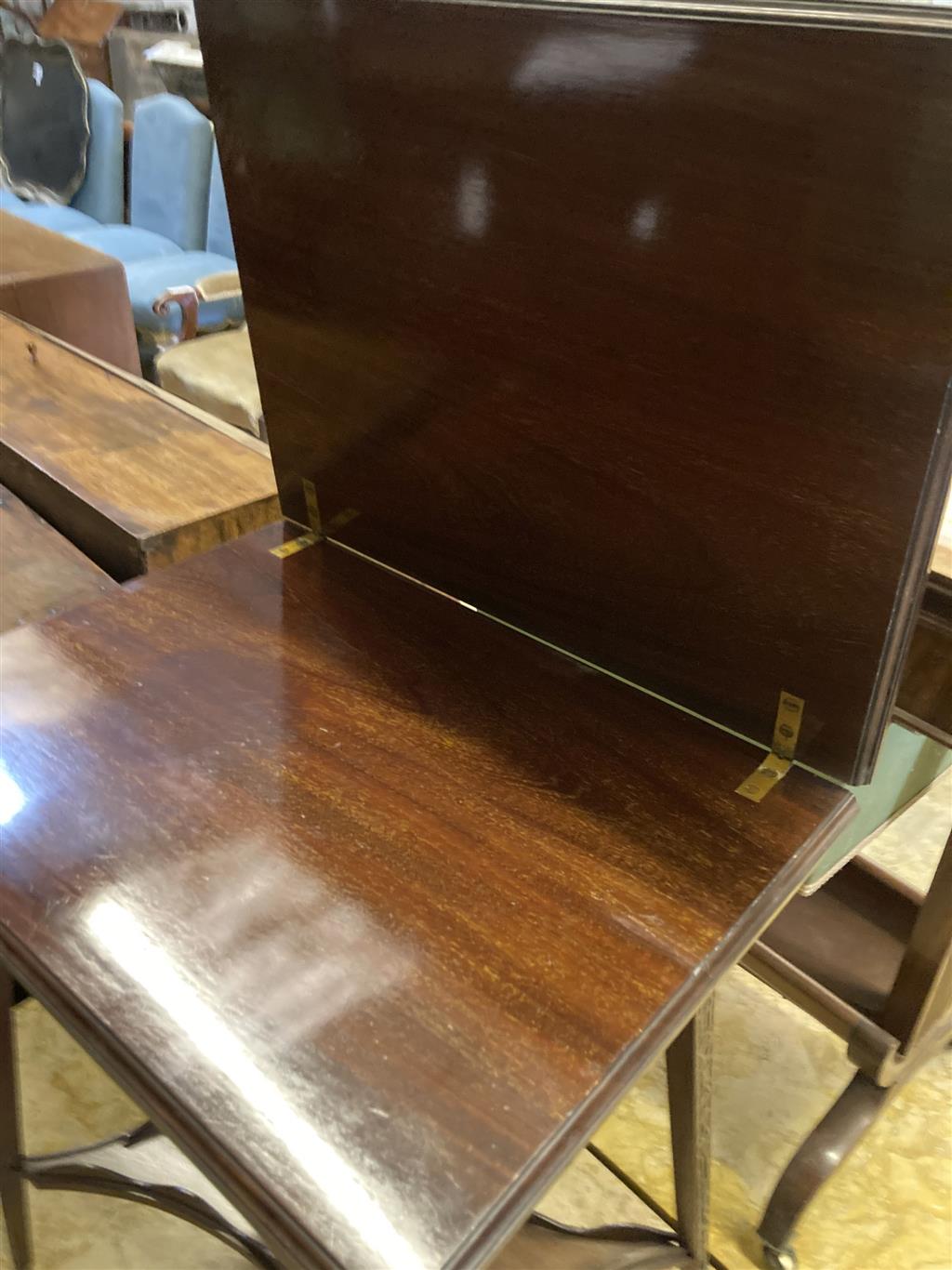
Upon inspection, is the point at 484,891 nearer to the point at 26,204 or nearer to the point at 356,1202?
the point at 356,1202

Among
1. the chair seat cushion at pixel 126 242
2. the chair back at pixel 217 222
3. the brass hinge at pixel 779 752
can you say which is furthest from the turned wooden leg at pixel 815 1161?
the chair seat cushion at pixel 126 242

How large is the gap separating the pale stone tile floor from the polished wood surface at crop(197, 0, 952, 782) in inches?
31.4

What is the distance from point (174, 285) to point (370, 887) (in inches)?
117

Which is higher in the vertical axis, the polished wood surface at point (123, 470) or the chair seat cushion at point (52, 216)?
the polished wood surface at point (123, 470)

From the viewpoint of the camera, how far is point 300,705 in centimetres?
70

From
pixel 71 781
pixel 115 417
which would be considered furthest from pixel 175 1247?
pixel 115 417

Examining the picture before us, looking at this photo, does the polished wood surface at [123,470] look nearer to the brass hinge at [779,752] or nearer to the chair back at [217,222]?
the brass hinge at [779,752]

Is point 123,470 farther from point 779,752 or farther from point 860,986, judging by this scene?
point 860,986

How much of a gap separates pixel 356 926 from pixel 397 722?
18 cm

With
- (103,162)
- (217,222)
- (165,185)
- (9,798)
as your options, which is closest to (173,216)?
(165,185)

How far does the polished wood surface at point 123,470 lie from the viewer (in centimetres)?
115

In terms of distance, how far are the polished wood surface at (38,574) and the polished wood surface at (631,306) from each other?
44 centimetres

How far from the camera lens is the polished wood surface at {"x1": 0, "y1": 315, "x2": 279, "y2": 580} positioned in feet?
3.77

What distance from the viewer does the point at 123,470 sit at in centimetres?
126
